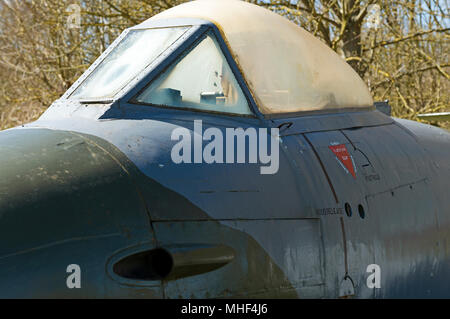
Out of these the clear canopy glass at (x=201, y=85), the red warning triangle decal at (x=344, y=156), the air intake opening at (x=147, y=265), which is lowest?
the air intake opening at (x=147, y=265)

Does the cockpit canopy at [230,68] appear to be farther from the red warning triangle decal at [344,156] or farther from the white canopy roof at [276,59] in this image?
the red warning triangle decal at [344,156]

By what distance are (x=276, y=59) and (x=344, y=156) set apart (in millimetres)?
794

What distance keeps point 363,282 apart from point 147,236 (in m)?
1.67

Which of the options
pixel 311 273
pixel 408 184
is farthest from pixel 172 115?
pixel 408 184

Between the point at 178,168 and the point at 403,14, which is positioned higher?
the point at 403,14

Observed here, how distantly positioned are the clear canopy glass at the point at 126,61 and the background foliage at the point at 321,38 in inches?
303

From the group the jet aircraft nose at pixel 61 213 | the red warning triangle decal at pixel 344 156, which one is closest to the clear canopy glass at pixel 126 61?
the jet aircraft nose at pixel 61 213

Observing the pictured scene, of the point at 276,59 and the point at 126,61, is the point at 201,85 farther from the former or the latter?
the point at 276,59

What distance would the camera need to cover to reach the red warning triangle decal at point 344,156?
4.32 metres

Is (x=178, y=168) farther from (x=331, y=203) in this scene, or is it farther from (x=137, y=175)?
(x=331, y=203)

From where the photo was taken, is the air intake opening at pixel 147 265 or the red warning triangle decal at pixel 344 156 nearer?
the air intake opening at pixel 147 265

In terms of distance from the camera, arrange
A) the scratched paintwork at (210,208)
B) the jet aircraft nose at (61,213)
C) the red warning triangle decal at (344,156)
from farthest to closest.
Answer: the red warning triangle decal at (344,156) < the scratched paintwork at (210,208) < the jet aircraft nose at (61,213)

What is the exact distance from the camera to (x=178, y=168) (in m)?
3.38

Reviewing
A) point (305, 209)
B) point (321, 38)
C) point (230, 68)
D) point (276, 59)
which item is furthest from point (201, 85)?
point (321, 38)
